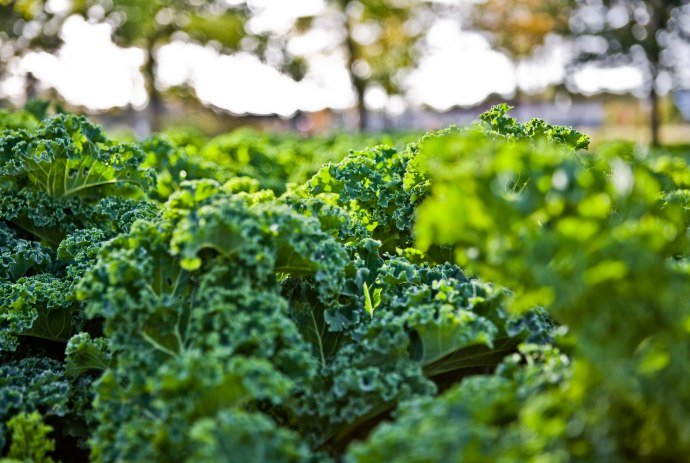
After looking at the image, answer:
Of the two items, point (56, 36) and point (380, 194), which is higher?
point (56, 36)

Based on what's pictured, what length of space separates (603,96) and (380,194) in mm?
59241

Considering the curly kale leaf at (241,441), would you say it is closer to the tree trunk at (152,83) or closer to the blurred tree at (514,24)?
the tree trunk at (152,83)

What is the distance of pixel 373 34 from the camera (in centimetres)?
3909

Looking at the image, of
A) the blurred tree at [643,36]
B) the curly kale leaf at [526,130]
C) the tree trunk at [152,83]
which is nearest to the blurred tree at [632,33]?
the blurred tree at [643,36]

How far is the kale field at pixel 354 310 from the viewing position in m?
2.03

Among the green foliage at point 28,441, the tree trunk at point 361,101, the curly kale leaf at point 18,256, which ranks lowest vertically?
the green foliage at point 28,441

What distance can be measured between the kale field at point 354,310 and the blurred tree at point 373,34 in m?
33.9

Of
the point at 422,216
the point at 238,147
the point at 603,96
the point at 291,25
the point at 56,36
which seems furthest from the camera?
the point at 603,96

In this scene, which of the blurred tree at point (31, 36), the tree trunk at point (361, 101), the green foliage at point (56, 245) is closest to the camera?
the green foliage at point (56, 245)

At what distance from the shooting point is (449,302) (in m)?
3.17

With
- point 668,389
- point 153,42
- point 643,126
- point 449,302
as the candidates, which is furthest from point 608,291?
point 643,126

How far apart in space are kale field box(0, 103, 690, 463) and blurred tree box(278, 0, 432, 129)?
33850 millimetres

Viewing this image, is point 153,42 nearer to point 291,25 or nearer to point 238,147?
point 291,25

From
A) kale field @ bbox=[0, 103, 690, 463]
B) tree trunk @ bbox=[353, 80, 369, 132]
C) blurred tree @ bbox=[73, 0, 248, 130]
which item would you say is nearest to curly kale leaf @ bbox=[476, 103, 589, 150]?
kale field @ bbox=[0, 103, 690, 463]
